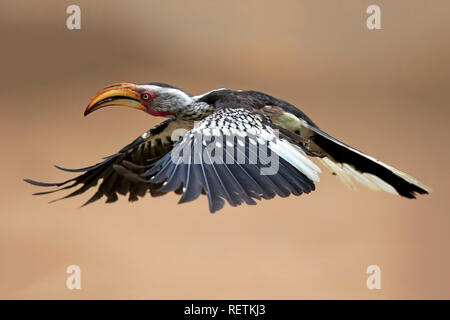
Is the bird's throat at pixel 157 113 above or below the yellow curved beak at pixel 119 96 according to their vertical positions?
below

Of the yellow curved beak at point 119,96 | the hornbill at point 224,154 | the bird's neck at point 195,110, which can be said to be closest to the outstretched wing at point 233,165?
the hornbill at point 224,154

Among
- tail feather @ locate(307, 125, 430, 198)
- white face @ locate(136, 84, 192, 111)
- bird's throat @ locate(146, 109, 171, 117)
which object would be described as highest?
white face @ locate(136, 84, 192, 111)

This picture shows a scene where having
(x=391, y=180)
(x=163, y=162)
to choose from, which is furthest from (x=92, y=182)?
(x=391, y=180)

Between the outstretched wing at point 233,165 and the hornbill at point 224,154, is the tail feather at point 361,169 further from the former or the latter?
the outstretched wing at point 233,165

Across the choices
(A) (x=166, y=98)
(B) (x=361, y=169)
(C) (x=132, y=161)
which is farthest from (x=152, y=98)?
(B) (x=361, y=169)

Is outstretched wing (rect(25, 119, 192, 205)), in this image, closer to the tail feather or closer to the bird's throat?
the bird's throat

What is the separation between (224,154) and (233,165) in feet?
0.14

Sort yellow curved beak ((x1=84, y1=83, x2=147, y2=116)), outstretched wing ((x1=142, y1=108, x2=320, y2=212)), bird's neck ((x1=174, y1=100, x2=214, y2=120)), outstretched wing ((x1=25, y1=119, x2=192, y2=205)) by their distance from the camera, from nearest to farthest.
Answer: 1. outstretched wing ((x1=142, y1=108, x2=320, y2=212))
2. yellow curved beak ((x1=84, y1=83, x2=147, y2=116))
3. bird's neck ((x1=174, y1=100, x2=214, y2=120))
4. outstretched wing ((x1=25, y1=119, x2=192, y2=205))

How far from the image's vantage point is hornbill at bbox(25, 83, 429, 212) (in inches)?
50.6

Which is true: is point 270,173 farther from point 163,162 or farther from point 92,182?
point 92,182

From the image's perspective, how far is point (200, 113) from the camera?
1.69 meters

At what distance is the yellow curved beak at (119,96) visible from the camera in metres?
1.58

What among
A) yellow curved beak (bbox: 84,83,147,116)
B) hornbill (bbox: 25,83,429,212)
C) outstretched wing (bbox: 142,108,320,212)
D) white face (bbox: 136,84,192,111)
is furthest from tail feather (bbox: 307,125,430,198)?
yellow curved beak (bbox: 84,83,147,116)

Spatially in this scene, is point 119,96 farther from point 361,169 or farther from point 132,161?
point 361,169
